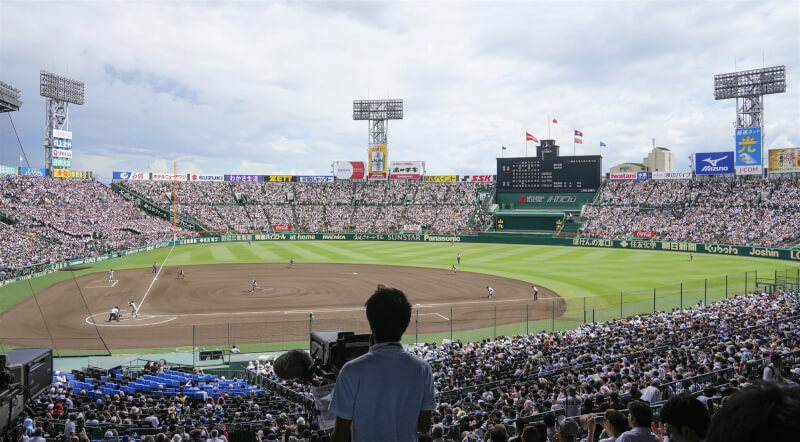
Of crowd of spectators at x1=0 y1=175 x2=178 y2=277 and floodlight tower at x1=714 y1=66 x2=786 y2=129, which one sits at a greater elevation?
floodlight tower at x1=714 y1=66 x2=786 y2=129

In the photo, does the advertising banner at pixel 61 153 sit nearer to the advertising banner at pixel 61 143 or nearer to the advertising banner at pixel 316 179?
the advertising banner at pixel 61 143

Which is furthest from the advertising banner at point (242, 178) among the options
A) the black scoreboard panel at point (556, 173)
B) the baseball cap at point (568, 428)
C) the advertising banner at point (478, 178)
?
the baseball cap at point (568, 428)

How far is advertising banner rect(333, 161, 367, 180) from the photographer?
10550 centimetres

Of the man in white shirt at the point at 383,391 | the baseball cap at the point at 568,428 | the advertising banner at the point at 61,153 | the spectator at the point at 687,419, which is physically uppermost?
the advertising banner at the point at 61,153

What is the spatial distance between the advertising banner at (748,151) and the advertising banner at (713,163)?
1682mm

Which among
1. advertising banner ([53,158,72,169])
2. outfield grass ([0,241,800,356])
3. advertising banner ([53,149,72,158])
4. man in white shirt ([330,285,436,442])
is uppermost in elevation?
advertising banner ([53,149,72,158])

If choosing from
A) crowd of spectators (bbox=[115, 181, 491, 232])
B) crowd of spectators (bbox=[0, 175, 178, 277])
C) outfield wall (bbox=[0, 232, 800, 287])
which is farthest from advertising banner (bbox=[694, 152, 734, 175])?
crowd of spectators (bbox=[0, 175, 178, 277])

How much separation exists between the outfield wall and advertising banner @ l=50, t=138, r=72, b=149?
30.1 m

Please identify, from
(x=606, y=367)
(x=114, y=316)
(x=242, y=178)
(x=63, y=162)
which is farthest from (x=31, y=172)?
(x=606, y=367)

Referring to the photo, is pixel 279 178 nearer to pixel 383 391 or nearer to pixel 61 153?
pixel 61 153

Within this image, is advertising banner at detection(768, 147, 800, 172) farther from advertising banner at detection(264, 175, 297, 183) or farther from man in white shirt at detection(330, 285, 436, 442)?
man in white shirt at detection(330, 285, 436, 442)

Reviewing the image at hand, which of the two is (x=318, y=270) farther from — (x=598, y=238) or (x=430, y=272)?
(x=598, y=238)

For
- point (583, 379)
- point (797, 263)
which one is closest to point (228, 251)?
point (583, 379)

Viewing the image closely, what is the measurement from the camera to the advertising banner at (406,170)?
10594 centimetres
